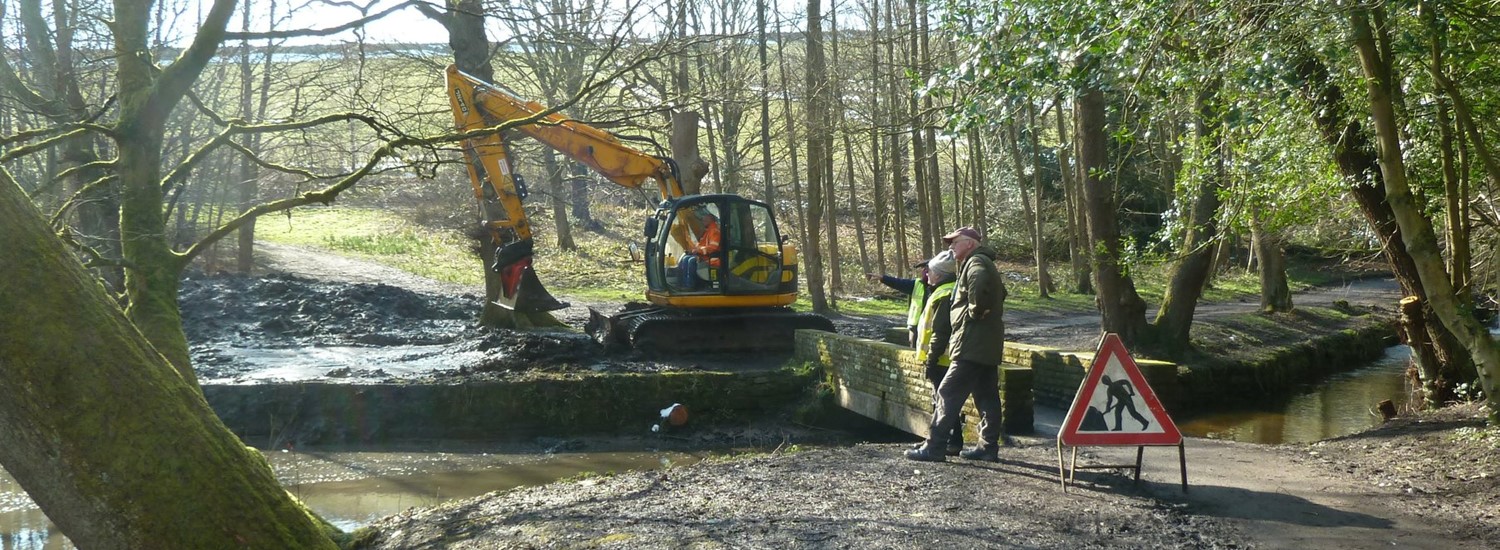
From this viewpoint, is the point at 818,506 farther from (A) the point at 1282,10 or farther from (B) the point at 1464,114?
(B) the point at 1464,114

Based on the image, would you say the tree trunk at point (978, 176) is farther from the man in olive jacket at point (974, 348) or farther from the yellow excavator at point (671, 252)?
the man in olive jacket at point (974, 348)

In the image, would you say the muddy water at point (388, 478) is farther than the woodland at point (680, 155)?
Yes

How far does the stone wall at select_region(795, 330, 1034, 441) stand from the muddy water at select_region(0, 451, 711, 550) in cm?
198

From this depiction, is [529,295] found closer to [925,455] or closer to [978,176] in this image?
[925,455]

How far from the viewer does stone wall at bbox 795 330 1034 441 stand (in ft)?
35.1

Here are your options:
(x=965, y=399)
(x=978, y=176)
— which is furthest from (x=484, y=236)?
(x=978, y=176)

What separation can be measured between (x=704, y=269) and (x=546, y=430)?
3569 millimetres

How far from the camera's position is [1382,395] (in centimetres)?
1736

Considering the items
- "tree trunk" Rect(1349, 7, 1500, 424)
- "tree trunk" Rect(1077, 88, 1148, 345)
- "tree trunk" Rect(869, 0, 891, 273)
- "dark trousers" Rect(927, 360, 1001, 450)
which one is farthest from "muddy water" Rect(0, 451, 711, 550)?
"tree trunk" Rect(869, 0, 891, 273)

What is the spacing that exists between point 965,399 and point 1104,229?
8012 millimetres

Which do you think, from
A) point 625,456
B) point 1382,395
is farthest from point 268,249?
point 1382,395

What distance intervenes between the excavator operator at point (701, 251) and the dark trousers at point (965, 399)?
319 inches

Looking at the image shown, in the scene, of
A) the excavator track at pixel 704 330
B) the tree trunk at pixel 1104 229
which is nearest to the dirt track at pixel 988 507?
the tree trunk at pixel 1104 229

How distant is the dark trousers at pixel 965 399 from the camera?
834cm
